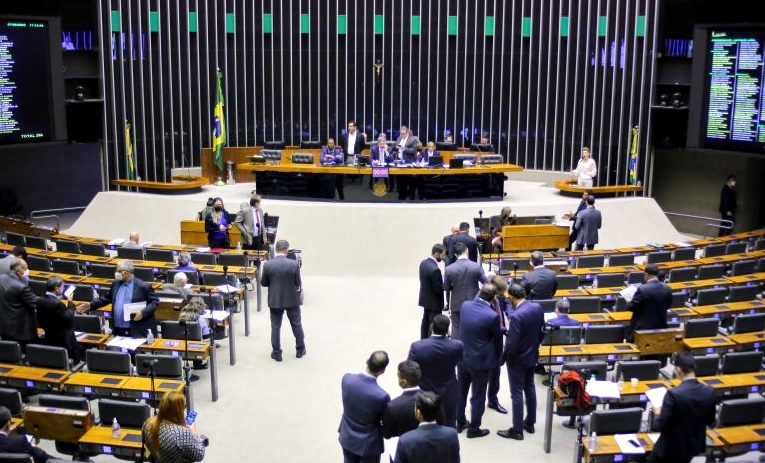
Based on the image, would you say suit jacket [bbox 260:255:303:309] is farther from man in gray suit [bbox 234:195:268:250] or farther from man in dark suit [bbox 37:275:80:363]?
man in gray suit [bbox 234:195:268:250]

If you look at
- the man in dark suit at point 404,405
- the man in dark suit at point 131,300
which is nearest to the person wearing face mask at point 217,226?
the man in dark suit at point 131,300

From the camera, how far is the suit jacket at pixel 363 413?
5.94m

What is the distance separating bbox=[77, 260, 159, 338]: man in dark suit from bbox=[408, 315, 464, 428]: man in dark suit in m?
3.41

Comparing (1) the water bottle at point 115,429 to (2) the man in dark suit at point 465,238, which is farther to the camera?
(2) the man in dark suit at point 465,238

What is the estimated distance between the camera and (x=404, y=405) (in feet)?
19.2

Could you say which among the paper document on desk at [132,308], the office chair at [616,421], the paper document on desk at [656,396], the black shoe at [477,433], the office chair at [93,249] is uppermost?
the paper document on desk at [132,308]

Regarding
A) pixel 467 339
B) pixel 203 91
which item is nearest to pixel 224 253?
pixel 467 339

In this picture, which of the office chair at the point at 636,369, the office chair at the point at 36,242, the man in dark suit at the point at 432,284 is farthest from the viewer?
the office chair at the point at 36,242

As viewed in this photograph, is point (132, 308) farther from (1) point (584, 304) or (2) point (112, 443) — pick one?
(1) point (584, 304)

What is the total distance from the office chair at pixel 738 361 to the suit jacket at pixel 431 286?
3.11 meters

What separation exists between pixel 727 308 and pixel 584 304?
6.05ft

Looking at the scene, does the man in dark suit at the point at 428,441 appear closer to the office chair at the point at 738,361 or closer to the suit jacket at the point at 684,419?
the suit jacket at the point at 684,419

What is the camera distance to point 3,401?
7078 millimetres

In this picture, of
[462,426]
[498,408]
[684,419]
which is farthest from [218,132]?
[684,419]
